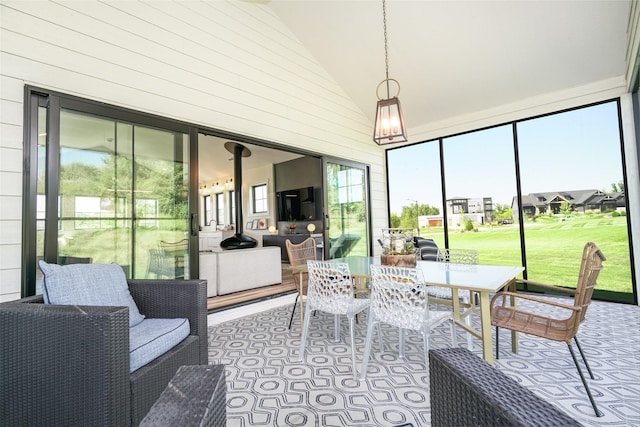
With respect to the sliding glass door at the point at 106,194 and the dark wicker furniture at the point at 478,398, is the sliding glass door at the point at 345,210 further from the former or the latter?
the dark wicker furniture at the point at 478,398

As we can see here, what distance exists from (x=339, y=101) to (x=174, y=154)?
329 centimetres

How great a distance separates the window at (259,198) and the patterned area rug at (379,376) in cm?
634

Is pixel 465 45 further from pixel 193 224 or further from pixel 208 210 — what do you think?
pixel 208 210

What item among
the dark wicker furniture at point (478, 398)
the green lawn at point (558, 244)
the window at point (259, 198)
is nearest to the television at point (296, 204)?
the window at point (259, 198)

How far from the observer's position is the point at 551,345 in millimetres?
2609

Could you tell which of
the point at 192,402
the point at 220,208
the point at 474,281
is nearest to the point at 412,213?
the point at 474,281

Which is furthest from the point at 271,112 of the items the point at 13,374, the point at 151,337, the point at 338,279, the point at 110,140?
the point at 13,374

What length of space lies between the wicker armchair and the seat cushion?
0.11m

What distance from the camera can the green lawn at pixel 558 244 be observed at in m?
4.09

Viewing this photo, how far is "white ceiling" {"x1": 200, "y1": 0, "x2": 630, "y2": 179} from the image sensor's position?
3.44 meters

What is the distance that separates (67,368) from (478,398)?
1.62 m

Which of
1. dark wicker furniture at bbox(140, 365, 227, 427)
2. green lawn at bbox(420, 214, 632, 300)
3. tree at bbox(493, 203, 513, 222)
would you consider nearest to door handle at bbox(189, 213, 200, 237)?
dark wicker furniture at bbox(140, 365, 227, 427)

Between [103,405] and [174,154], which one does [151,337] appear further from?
[174,154]

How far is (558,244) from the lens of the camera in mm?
5020
